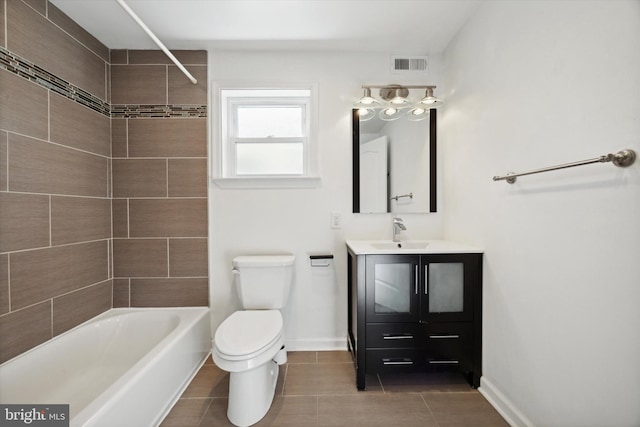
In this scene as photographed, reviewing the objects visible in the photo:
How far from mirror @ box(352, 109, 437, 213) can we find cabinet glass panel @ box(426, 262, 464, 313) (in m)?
0.59

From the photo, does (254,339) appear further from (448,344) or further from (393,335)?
(448,344)

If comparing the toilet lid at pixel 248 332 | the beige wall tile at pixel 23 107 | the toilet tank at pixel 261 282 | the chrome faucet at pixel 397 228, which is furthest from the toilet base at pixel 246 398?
the beige wall tile at pixel 23 107

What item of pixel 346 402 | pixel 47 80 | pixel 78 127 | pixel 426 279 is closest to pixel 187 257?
pixel 78 127

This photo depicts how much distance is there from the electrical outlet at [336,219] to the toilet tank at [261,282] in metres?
0.47

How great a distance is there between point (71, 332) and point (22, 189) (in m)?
0.89

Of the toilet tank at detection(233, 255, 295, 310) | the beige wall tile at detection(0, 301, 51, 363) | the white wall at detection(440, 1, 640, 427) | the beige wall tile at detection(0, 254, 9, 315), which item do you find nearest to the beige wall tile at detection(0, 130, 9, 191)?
the beige wall tile at detection(0, 254, 9, 315)

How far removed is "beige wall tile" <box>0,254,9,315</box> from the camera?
128cm

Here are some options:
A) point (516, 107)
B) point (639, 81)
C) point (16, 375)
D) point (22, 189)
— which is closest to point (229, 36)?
point (22, 189)

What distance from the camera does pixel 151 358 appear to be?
4.39 ft

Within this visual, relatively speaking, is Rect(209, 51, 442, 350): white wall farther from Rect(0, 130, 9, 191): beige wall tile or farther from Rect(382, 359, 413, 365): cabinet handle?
Rect(0, 130, 9, 191): beige wall tile

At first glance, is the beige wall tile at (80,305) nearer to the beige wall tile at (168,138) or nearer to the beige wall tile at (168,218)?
the beige wall tile at (168,218)

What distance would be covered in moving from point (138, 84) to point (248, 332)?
78.1 inches

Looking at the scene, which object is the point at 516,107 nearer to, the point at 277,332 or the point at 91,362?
the point at 277,332

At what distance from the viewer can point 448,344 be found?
1.60m
